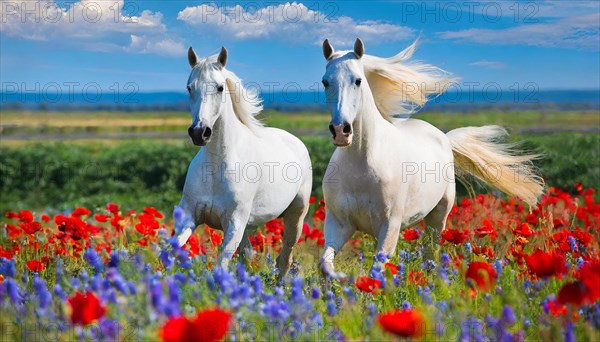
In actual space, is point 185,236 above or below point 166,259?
below

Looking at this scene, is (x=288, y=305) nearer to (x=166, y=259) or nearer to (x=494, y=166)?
(x=166, y=259)

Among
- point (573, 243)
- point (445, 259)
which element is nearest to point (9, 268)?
point (445, 259)

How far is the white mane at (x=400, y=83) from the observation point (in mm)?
5543

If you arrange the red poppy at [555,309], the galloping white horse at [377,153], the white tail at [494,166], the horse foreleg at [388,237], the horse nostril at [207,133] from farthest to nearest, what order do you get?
1. the white tail at [494,166]
2. the horse foreleg at [388,237]
3. the horse nostril at [207,133]
4. the galloping white horse at [377,153]
5. the red poppy at [555,309]

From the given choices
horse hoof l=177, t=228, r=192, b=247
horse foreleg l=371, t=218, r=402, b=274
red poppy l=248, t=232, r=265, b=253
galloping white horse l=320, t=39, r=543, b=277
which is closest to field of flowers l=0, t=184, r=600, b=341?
horse foreleg l=371, t=218, r=402, b=274

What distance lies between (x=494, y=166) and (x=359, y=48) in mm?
2770

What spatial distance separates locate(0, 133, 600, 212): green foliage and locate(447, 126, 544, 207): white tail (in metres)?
6.55

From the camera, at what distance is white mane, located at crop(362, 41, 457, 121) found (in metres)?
5.54

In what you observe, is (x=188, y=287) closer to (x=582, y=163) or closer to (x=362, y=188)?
(x=362, y=188)

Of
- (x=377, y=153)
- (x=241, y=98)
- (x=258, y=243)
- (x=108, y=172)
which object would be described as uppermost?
(x=241, y=98)

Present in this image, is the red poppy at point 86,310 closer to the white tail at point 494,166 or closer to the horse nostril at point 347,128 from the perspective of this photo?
the horse nostril at point 347,128

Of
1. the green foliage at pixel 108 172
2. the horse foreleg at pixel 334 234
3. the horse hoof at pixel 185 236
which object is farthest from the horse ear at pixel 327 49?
the green foliage at pixel 108 172

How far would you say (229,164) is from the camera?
18.0ft

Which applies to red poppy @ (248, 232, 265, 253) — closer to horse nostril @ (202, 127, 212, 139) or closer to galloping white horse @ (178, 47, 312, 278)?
galloping white horse @ (178, 47, 312, 278)
